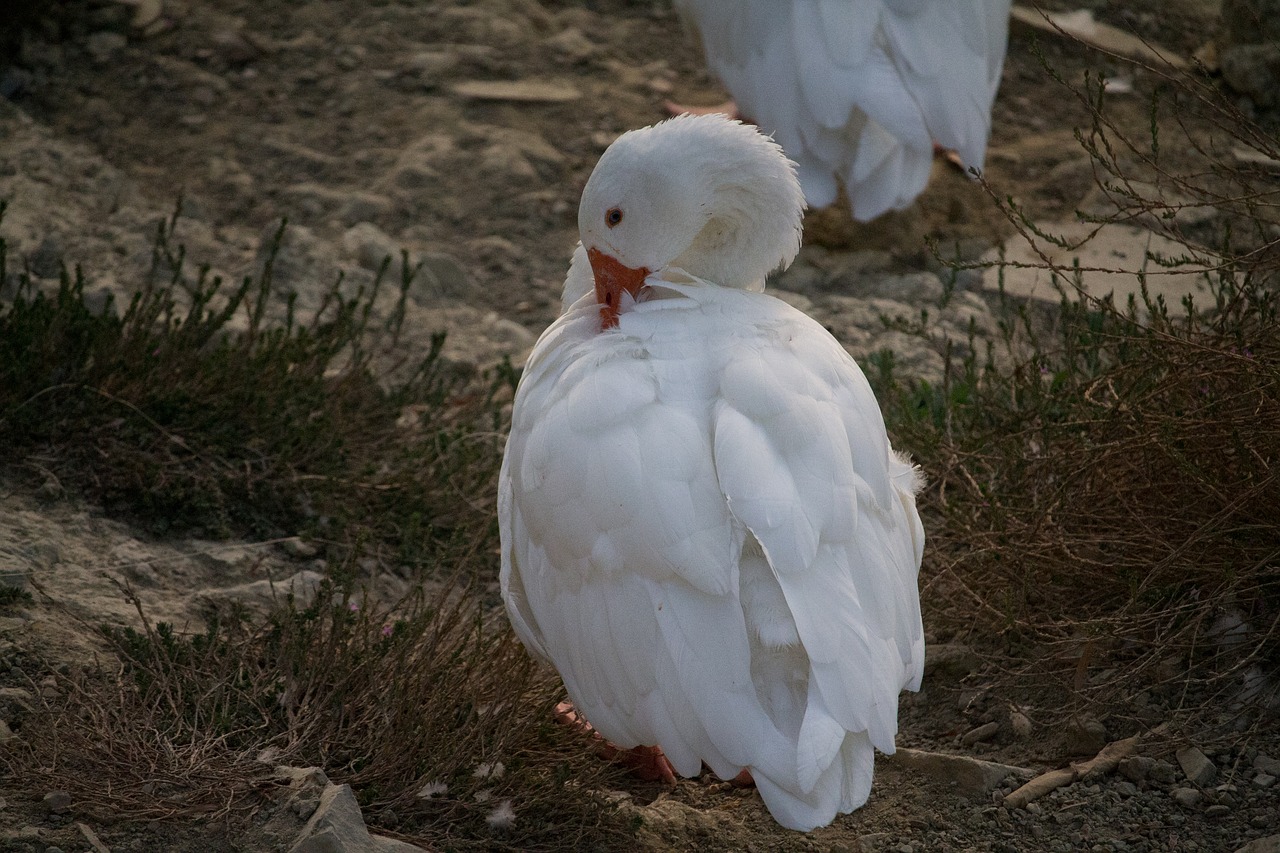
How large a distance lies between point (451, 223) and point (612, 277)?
2666mm

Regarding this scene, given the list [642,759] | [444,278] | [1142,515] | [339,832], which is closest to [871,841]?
[642,759]

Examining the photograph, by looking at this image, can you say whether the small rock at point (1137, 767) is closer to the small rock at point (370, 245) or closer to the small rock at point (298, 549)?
the small rock at point (298, 549)

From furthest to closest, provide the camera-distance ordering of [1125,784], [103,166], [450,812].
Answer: [103,166]
[1125,784]
[450,812]

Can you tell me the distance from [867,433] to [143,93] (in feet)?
15.9

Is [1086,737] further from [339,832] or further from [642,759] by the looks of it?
[339,832]

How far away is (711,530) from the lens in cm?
258

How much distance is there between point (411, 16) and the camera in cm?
727

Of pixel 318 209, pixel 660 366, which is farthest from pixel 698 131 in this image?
pixel 318 209

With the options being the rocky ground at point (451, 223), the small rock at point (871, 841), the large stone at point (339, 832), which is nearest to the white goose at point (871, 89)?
the rocky ground at point (451, 223)

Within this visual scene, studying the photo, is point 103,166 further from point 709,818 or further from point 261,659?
point 709,818

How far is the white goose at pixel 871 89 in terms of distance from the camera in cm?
528

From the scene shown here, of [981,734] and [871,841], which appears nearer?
[871,841]

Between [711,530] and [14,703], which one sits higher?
[711,530]

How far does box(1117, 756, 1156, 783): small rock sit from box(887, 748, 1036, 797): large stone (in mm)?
212
